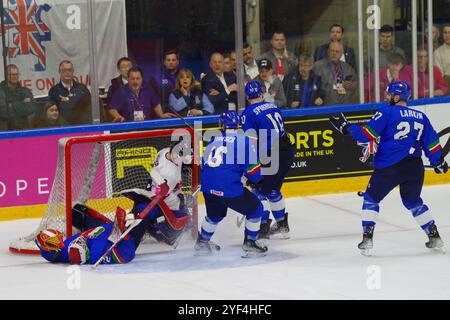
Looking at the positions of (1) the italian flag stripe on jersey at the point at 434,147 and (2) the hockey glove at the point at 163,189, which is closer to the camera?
(1) the italian flag stripe on jersey at the point at 434,147

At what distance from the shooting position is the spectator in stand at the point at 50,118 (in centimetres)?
955

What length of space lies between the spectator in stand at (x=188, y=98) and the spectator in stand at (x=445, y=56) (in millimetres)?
2402

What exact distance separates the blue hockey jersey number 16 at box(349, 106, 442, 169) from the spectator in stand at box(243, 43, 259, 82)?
269 centimetres

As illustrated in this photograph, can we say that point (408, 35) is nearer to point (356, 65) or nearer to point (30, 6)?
point (356, 65)

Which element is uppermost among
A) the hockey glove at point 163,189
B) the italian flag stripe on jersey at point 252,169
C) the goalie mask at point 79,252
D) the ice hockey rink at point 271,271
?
the italian flag stripe on jersey at point 252,169

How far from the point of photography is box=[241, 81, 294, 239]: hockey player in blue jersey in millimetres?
8320

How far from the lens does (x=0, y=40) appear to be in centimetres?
938

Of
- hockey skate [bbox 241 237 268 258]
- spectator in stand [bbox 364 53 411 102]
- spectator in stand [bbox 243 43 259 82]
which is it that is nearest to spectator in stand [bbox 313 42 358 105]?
spectator in stand [bbox 364 53 411 102]

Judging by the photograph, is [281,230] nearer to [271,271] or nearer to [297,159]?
[271,271]

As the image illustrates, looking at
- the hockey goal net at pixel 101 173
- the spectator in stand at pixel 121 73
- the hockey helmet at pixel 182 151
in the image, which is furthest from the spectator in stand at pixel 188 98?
the hockey helmet at pixel 182 151

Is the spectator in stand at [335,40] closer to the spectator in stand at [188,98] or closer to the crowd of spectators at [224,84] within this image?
the crowd of spectators at [224,84]

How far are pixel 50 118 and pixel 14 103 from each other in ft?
Result: 1.11

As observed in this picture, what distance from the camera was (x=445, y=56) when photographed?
10.9m

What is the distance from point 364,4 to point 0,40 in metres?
3.43
